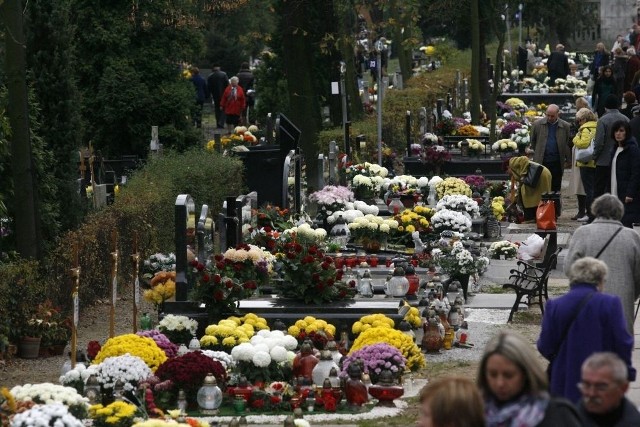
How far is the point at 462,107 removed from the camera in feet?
133

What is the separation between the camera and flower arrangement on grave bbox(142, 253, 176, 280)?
18.5m

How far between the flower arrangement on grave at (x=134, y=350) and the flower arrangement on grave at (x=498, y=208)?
1087 cm

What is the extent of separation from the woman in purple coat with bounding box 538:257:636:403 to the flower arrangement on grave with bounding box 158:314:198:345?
5771mm

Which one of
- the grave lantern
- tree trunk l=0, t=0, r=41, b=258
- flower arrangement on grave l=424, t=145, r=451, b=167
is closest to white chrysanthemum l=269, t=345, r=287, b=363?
the grave lantern

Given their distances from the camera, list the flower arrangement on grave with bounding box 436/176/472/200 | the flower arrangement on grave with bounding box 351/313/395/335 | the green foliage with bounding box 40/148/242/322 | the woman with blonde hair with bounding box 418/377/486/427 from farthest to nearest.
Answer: the flower arrangement on grave with bounding box 436/176/472/200 → the green foliage with bounding box 40/148/242/322 → the flower arrangement on grave with bounding box 351/313/395/335 → the woman with blonde hair with bounding box 418/377/486/427

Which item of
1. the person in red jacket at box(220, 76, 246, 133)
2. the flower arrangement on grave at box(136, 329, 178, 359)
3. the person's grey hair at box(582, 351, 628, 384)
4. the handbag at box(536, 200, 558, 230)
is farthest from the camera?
the person in red jacket at box(220, 76, 246, 133)

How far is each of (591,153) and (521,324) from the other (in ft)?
21.0

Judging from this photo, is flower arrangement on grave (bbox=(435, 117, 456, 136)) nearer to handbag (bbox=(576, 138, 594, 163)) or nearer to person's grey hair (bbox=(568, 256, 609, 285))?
handbag (bbox=(576, 138, 594, 163))

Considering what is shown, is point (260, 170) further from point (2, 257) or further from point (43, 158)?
point (2, 257)

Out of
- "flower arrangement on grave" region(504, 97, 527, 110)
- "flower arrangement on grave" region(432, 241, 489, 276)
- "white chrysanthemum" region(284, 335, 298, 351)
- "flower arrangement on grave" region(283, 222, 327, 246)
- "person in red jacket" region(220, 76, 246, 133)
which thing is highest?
"person in red jacket" region(220, 76, 246, 133)

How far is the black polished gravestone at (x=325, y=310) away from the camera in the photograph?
A: 1570 centimetres

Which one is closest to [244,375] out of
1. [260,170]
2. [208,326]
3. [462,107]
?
[208,326]

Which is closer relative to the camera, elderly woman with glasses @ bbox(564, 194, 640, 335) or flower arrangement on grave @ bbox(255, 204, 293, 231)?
elderly woman with glasses @ bbox(564, 194, 640, 335)

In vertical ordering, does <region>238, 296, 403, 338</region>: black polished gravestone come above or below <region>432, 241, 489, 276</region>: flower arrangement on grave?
below
